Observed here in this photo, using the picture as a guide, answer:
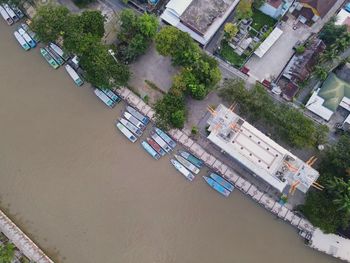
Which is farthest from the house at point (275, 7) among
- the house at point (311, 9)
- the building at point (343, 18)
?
the building at point (343, 18)

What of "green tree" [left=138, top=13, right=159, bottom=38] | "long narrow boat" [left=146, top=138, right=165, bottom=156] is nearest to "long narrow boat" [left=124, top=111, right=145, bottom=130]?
"long narrow boat" [left=146, top=138, right=165, bottom=156]

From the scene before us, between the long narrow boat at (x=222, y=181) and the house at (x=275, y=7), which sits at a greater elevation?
the house at (x=275, y=7)

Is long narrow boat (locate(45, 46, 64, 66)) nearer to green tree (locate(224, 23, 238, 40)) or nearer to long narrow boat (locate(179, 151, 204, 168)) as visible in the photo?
long narrow boat (locate(179, 151, 204, 168))

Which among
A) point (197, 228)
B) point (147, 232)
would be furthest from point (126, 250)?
point (197, 228)

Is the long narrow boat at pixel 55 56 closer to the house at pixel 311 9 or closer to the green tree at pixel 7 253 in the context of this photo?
the green tree at pixel 7 253

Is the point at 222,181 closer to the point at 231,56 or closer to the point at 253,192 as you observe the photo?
the point at 253,192

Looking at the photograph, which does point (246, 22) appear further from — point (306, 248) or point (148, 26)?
point (306, 248)
